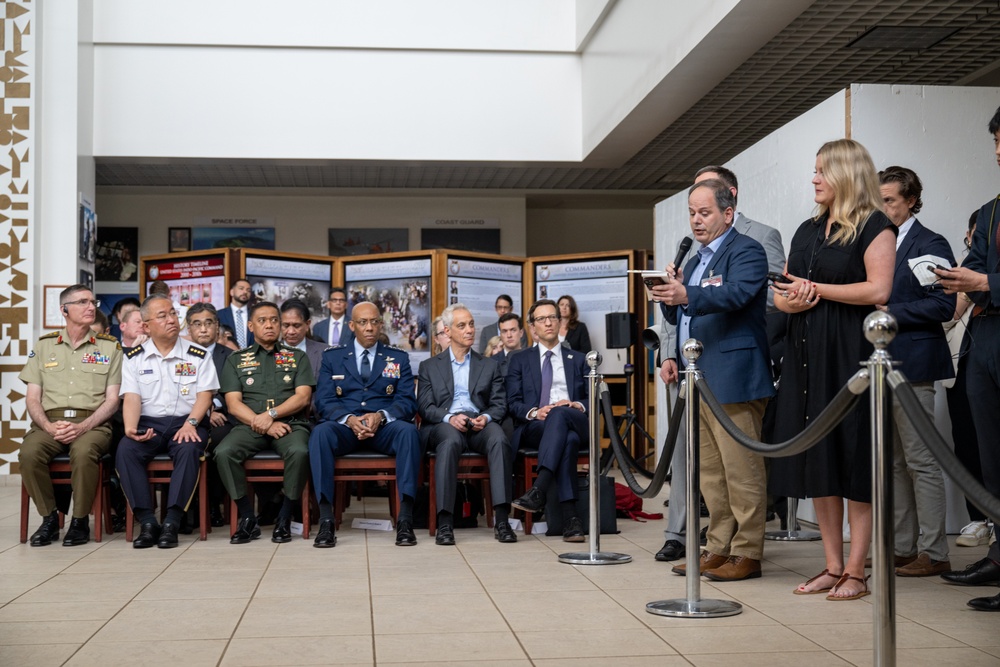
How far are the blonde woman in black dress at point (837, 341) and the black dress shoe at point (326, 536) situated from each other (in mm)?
2233

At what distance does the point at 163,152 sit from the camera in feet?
31.1

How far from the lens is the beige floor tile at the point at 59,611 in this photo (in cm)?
331

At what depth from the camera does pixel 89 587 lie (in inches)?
152

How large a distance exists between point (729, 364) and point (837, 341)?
432mm

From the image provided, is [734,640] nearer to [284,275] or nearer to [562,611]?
[562,611]

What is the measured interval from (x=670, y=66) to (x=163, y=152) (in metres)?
4.85

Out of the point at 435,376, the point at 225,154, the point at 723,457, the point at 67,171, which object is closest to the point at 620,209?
the point at 225,154

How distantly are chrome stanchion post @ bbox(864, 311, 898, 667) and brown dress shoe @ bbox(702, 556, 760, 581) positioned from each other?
1.66 meters

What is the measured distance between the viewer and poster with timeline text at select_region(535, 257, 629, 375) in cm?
966

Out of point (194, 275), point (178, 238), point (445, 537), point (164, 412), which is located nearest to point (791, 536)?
point (445, 537)

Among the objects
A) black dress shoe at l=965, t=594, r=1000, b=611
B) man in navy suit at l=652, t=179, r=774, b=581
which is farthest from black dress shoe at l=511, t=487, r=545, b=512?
black dress shoe at l=965, t=594, r=1000, b=611

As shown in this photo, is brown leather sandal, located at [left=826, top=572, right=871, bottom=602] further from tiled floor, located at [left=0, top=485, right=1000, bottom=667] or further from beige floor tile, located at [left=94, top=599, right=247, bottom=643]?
beige floor tile, located at [left=94, top=599, right=247, bottom=643]

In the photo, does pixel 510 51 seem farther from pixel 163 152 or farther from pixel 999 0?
pixel 999 0

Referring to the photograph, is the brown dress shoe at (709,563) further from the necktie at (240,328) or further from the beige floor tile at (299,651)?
the necktie at (240,328)
